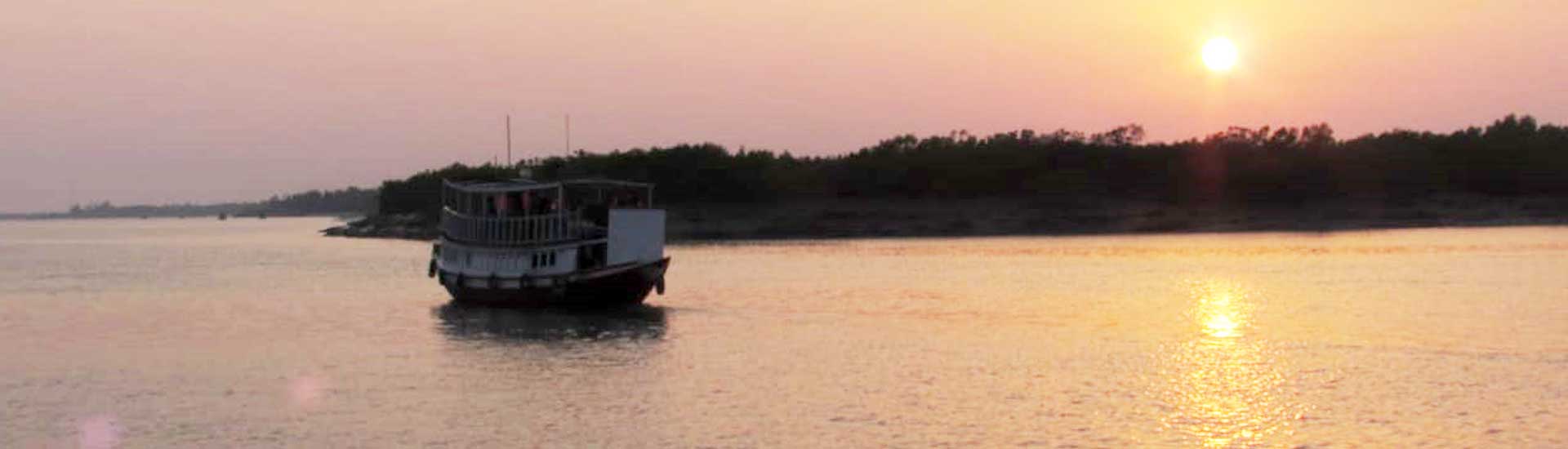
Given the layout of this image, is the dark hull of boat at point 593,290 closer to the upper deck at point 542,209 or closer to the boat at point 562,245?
the boat at point 562,245

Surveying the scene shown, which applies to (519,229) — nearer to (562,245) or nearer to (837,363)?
(562,245)

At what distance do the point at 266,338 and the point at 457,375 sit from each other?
12.5 metres

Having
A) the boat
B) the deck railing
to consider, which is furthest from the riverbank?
the boat

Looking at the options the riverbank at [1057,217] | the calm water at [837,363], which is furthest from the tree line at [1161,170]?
the calm water at [837,363]

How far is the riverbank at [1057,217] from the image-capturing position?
139625 mm

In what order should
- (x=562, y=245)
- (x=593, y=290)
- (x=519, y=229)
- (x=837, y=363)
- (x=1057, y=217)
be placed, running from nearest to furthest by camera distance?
(x=837, y=363) → (x=593, y=290) → (x=562, y=245) → (x=519, y=229) → (x=1057, y=217)

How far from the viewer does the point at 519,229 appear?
54.2 metres

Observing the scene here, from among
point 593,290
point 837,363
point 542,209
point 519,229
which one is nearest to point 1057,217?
point 542,209

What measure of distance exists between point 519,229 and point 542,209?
959 millimetres

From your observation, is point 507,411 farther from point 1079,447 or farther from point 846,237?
point 846,237

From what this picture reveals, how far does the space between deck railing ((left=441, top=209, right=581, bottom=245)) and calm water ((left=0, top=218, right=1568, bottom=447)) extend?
241cm

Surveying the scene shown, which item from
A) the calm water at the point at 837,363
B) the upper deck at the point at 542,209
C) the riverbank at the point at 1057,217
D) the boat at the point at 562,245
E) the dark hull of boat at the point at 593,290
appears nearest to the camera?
the calm water at the point at 837,363

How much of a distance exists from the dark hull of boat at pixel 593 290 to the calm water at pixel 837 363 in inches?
24.7

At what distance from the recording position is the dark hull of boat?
52.2 metres
